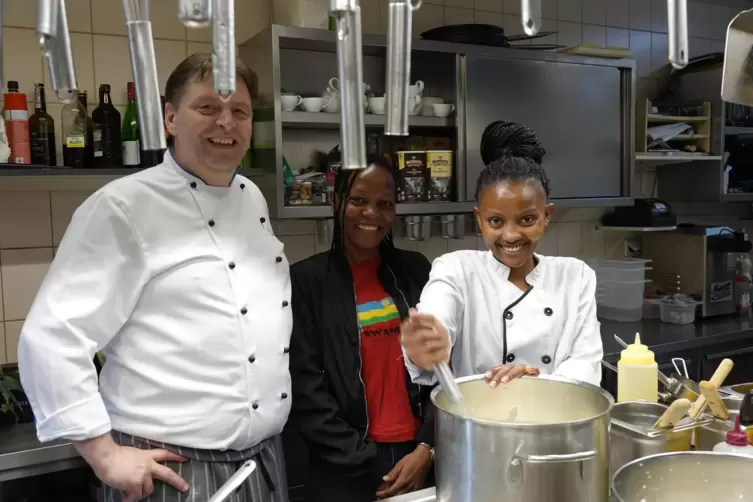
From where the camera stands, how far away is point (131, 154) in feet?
6.37

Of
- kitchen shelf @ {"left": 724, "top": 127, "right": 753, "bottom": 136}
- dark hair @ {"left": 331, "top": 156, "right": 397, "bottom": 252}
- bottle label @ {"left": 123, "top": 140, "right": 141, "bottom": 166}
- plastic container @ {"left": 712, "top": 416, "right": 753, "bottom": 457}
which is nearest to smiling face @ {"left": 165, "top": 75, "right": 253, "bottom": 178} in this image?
dark hair @ {"left": 331, "top": 156, "right": 397, "bottom": 252}

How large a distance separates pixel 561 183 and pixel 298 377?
155cm

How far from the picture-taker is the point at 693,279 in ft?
9.59

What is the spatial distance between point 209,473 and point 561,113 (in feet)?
6.38

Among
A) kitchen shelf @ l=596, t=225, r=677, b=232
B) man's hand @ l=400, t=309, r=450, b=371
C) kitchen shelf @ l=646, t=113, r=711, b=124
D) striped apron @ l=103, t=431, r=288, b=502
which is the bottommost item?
striped apron @ l=103, t=431, r=288, b=502

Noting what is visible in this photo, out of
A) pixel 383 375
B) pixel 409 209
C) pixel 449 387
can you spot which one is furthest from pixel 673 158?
pixel 449 387

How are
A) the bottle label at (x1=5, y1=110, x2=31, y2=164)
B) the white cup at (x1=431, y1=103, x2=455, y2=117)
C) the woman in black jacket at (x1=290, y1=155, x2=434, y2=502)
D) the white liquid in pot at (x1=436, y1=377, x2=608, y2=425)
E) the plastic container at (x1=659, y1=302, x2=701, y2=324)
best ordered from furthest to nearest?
the plastic container at (x1=659, y1=302, x2=701, y2=324)
the white cup at (x1=431, y1=103, x2=455, y2=117)
the bottle label at (x1=5, y1=110, x2=31, y2=164)
the woman in black jacket at (x1=290, y1=155, x2=434, y2=502)
the white liquid in pot at (x1=436, y1=377, x2=608, y2=425)

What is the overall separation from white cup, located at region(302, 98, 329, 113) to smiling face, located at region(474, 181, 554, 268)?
3.27 feet

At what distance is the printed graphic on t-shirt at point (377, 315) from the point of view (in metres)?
1.52

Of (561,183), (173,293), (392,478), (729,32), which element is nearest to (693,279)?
(561,183)

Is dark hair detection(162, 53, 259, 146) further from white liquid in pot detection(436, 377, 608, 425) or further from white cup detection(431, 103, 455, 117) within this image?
white cup detection(431, 103, 455, 117)

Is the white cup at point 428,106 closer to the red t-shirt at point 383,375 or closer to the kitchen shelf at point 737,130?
the red t-shirt at point 383,375

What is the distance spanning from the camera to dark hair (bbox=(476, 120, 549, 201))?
1299mm

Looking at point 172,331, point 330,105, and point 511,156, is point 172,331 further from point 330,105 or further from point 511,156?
point 330,105
